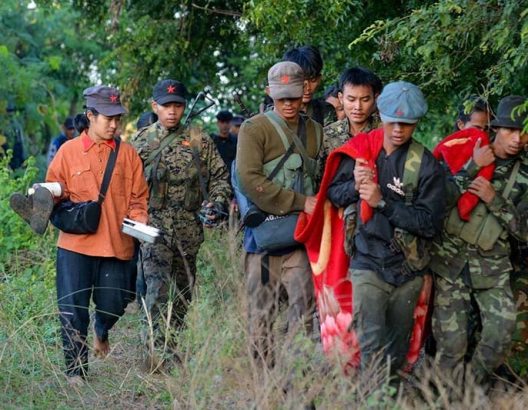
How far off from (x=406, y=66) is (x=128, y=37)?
580 centimetres

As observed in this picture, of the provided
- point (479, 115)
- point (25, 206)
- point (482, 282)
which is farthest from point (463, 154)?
point (25, 206)

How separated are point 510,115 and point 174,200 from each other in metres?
2.89

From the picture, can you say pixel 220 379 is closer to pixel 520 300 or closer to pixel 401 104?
pixel 401 104

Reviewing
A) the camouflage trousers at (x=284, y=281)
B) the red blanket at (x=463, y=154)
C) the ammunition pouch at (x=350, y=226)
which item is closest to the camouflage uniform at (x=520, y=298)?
the red blanket at (x=463, y=154)

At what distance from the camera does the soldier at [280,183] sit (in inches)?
312

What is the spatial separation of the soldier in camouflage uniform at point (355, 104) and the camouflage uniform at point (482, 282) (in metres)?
0.99

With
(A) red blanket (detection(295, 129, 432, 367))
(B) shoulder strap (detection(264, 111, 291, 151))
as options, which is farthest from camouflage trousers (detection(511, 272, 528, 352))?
(B) shoulder strap (detection(264, 111, 291, 151))

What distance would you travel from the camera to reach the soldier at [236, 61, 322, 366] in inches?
312

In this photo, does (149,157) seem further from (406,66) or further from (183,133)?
(406,66)

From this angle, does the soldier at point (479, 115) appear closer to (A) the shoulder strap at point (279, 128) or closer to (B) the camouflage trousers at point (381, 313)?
(A) the shoulder strap at point (279, 128)

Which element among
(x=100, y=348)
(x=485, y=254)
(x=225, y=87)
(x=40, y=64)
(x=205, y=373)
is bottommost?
(x=40, y=64)

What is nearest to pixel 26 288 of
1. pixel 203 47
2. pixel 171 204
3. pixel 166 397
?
pixel 171 204

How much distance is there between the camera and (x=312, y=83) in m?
9.28

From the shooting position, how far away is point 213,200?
9.27 m
